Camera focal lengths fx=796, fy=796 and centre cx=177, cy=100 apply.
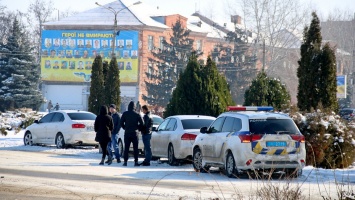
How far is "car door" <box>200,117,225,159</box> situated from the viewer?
19219 millimetres

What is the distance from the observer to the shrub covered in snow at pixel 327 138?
20.7m

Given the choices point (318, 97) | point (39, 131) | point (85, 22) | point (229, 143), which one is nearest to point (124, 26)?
point (85, 22)

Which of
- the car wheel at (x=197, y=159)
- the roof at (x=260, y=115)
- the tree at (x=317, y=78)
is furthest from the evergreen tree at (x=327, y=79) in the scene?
the roof at (x=260, y=115)

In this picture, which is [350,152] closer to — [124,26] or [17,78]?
[17,78]

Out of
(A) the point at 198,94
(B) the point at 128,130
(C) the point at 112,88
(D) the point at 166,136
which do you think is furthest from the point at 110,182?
(C) the point at 112,88

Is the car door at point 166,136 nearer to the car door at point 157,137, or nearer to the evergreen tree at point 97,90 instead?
the car door at point 157,137

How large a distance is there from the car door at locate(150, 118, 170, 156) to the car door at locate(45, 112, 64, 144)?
672cm

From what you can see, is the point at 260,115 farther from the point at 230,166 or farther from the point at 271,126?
the point at 230,166

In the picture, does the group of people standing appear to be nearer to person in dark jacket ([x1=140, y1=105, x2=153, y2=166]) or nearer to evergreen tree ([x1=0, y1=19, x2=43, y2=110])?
person in dark jacket ([x1=140, y1=105, x2=153, y2=166])

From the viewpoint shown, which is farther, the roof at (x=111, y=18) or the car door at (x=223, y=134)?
the roof at (x=111, y=18)

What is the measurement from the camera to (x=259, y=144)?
1758 centimetres

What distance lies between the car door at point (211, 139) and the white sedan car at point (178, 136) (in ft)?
5.90

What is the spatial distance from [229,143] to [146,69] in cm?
7354

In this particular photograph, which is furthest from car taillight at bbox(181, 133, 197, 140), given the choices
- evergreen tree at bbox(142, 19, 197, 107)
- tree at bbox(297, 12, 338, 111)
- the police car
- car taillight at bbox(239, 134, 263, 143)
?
evergreen tree at bbox(142, 19, 197, 107)
